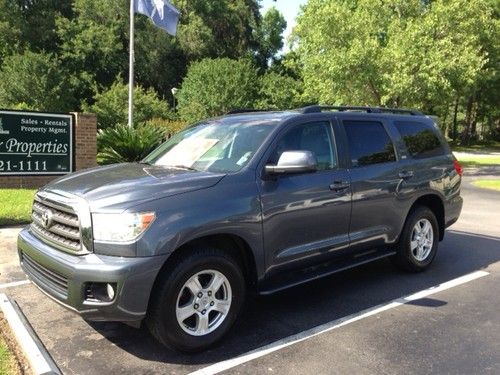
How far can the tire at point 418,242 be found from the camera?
5.81m

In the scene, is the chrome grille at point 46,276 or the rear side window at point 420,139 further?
the rear side window at point 420,139

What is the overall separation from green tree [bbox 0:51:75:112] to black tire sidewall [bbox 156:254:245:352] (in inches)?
1367

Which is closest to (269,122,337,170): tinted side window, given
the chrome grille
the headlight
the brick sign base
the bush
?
the headlight

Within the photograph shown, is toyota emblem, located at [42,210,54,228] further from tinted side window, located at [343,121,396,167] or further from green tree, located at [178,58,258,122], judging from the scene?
green tree, located at [178,58,258,122]

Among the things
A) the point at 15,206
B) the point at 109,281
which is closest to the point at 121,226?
the point at 109,281

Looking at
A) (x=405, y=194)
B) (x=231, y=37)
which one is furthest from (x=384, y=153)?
(x=231, y=37)

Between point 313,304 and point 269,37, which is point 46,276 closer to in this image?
point 313,304

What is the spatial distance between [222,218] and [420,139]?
3226 mm

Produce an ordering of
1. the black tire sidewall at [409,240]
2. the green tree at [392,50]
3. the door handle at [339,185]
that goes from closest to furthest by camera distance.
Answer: the door handle at [339,185] → the black tire sidewall at [409,240] → the green tree at [392,50]

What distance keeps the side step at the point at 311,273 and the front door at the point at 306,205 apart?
0.31ft

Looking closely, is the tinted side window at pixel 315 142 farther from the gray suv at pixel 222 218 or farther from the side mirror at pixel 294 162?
the side mirror at pixel 294 162

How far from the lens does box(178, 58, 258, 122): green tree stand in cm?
3584

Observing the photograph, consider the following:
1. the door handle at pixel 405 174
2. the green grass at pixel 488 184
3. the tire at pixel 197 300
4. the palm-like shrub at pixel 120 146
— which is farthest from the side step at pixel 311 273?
the green grass at pixel 488 184

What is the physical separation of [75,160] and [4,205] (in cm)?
289
